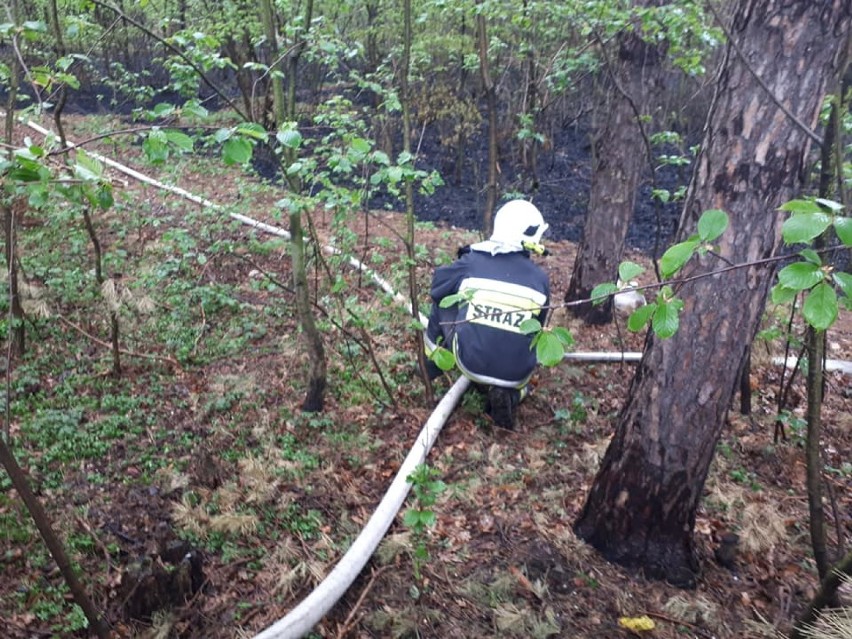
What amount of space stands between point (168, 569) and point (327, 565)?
0.78 metres

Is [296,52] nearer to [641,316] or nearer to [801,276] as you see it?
[641,316]

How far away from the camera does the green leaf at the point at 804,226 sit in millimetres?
1338

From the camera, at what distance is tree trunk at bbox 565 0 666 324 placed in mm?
5609

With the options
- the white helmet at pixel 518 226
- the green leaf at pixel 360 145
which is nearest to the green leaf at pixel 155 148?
the green leaf at pixel 360 145

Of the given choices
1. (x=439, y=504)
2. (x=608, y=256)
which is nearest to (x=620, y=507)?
(x=439, y=504)

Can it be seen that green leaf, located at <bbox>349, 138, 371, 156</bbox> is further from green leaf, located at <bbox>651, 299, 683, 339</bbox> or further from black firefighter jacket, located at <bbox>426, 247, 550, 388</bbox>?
green leaf, located at <bbox>651, 299, 683, 339</bbox>

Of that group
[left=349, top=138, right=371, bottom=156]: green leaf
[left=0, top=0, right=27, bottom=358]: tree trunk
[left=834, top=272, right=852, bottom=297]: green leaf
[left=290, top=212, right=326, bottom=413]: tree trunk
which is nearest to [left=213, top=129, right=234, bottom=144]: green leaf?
[left=349, top=138, right=371, bottom=156]: green leaf

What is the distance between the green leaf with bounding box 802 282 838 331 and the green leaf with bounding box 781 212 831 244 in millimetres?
129

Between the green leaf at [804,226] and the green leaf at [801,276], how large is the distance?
76mm

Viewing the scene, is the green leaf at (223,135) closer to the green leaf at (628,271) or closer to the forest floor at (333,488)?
the forest floor at (333,488)

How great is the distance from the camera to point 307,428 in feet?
15.0

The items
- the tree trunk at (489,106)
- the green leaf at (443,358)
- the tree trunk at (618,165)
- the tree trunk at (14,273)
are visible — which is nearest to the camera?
the green leaf at (443,358)

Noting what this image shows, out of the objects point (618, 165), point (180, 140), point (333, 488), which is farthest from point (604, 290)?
point (618, 165)

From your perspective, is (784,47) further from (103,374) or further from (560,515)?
(103,374)
